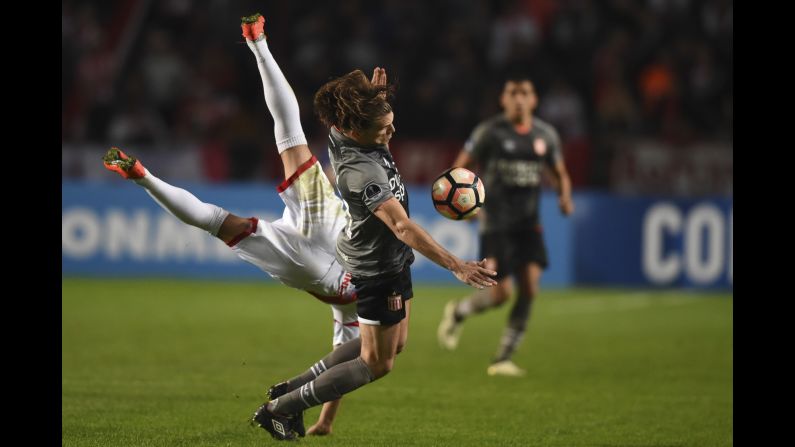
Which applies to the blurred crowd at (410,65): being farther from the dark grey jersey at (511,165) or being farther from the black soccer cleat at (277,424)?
the black soccer cleat at (277,424)

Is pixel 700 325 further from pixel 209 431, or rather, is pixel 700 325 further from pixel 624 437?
pixel 209 431

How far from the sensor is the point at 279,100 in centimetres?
683

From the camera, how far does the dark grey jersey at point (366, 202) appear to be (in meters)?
5.96

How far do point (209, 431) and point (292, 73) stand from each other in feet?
44.9

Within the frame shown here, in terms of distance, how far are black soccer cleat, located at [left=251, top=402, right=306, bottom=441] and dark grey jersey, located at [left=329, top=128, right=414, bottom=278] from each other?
0.95 meters

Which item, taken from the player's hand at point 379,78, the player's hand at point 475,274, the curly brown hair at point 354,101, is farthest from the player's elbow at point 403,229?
the player's hand at point 379,78

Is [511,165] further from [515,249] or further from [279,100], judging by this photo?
[279,100]

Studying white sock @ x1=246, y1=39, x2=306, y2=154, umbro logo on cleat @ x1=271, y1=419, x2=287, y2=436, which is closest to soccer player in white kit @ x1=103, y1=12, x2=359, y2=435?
white sock @ x1=246, y1=39, x2=306, y2=154

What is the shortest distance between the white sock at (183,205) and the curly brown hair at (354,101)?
98 cm

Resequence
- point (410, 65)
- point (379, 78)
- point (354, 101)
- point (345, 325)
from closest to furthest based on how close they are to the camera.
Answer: point (354, 101)
point (379, 78)
point (345, 325)
point (410, 65)

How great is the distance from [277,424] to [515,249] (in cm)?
404

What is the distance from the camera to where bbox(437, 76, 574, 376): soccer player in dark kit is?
9.95 meters

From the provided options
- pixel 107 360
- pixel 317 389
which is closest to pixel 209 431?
pixel 317 389

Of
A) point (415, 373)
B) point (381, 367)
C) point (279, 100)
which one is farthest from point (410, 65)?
point (381, 367)
